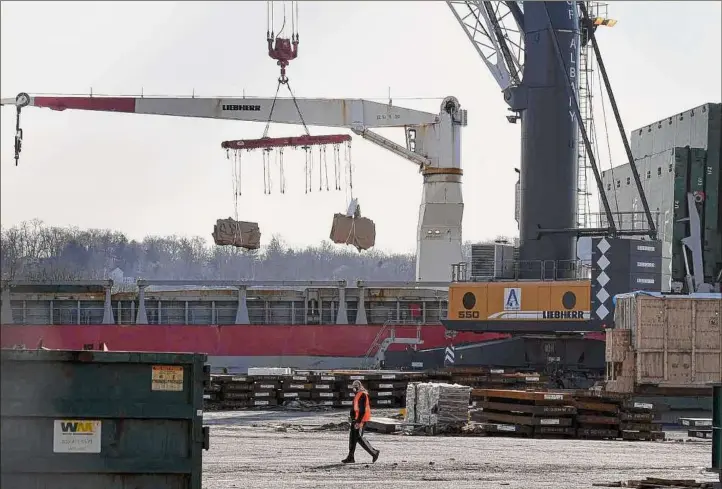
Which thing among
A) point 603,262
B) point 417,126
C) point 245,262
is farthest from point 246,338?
point 245,262

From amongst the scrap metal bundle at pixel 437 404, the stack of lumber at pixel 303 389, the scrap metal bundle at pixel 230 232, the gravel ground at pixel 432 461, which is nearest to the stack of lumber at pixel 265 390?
the stack of lumber at pixel 303 389

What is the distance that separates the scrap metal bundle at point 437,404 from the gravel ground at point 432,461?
2.93ft


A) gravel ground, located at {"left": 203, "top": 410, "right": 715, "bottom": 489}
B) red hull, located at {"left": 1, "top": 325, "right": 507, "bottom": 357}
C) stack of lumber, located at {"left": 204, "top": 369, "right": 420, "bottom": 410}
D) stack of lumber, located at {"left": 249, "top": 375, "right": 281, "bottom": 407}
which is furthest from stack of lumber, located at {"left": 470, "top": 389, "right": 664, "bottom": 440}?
red hull, located at {"left": 1, "top": 325, "right": 507, "bottom": 357}

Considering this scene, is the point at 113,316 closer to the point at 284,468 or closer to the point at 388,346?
Result: the point at 388,346

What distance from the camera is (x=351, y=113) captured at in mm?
43281

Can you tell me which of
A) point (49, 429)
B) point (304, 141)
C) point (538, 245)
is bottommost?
point (49, 429)

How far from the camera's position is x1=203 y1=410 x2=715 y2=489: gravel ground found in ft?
50.5

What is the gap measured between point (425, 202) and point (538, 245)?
11.3 metres

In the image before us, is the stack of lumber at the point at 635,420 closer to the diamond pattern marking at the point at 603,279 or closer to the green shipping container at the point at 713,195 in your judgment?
the diamond pattern marking at the point at 603,279

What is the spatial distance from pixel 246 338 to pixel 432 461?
2276cm

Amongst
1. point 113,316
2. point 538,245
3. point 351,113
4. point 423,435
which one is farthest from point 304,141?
point 423,435

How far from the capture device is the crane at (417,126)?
42.5 meters

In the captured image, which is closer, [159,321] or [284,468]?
[284,468]

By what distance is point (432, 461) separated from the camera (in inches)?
696
